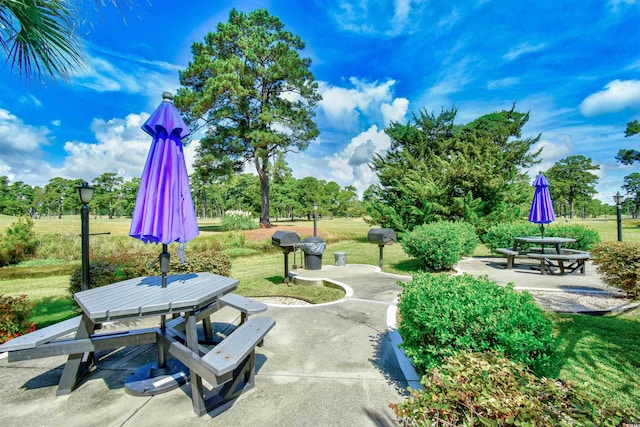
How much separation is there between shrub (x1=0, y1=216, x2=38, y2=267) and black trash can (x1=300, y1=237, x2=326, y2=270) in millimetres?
12976

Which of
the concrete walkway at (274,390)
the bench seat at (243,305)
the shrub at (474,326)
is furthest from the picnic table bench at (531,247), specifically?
the bench seat at (243,305)

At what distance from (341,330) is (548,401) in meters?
2.81

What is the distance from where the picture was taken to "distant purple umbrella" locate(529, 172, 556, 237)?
28.8ft

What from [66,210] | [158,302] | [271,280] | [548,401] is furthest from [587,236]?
[66,210]

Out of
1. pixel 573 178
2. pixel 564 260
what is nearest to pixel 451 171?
pixel 564 260

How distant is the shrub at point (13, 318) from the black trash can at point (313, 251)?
17.9 ft

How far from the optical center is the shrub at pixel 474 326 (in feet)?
7.38

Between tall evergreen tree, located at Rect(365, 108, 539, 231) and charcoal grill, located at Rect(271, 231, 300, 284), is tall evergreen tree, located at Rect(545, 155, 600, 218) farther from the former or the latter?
charcoal grill, located at Rect(271, 231, 300, 284)

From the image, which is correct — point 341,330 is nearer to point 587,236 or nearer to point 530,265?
point 530,265

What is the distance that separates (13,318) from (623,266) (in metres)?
10.2

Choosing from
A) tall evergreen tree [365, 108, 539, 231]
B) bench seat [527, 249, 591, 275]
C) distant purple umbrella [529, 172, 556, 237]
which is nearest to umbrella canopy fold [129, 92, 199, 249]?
bench seat [527, 249, 591, 275]

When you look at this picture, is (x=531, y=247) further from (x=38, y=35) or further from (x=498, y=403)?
(x=38, y=35)

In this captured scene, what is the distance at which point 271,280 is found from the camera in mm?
8000

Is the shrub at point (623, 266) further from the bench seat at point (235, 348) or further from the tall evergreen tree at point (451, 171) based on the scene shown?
the tall evergreen tree at point (451, 171)
